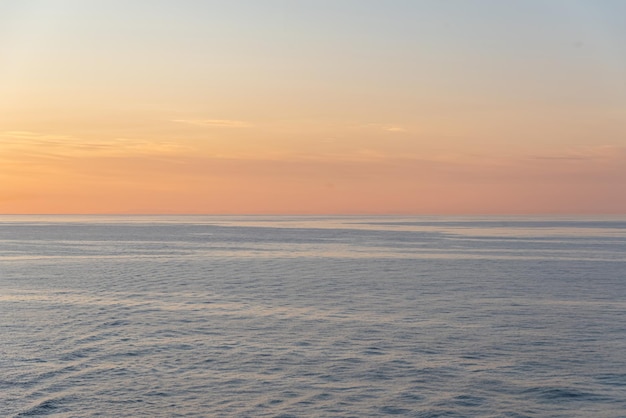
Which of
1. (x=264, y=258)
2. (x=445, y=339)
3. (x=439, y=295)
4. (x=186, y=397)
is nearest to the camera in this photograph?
(x=186, y=397)

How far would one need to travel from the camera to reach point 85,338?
116 feet

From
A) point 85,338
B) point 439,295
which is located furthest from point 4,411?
point 439,295

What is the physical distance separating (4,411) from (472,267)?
57.6 meters

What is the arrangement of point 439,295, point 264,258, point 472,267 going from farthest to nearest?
point 264,258
point 472,267
point 439,295

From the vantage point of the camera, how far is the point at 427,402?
985 inches

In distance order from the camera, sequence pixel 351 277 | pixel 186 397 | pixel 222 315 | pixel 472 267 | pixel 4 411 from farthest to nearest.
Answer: pixel 472 267 < pixel 351 277 < pixel 222 315 < pixel 186 397 < pixel 4 411

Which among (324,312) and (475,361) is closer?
(475,361)

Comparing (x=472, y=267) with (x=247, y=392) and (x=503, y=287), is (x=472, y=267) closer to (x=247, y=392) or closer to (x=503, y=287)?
(x=503, y=287)

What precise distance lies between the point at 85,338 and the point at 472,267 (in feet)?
158

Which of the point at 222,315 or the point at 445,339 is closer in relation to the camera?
the point at 445,339

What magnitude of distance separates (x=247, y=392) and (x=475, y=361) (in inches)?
401

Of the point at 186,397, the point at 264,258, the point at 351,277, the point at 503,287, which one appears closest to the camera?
the point at 186,397

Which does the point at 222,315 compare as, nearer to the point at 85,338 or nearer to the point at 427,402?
the point at 85,338

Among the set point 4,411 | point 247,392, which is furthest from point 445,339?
point 4,411
